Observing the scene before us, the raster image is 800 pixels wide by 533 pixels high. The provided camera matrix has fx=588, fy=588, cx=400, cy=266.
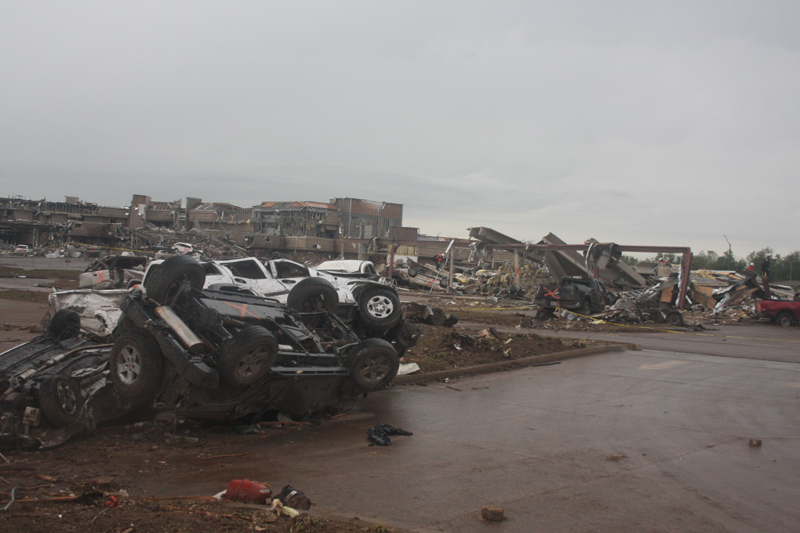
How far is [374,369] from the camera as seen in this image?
7270 mm

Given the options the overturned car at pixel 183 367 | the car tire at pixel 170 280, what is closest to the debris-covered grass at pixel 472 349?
the overturned car at pixel 183 367

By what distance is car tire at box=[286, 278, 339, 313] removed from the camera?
340 inches

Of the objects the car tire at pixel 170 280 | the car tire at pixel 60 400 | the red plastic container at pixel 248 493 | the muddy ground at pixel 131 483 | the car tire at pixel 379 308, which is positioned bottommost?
the muddy ground at pixel 131 483

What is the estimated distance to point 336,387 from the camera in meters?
7.06

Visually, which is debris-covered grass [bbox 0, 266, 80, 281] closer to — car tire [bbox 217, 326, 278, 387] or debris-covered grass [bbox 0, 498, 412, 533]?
car tire [bbox 217, 326, 278, 387]

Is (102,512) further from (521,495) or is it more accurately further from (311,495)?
(521,495)

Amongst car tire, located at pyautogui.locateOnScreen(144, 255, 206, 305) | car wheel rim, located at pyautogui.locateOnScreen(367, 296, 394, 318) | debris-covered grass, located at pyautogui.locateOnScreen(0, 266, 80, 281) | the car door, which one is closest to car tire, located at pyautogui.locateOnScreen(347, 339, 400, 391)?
car tire, located at pyautogui.locateOnScreen(144, 255, 206, 305)

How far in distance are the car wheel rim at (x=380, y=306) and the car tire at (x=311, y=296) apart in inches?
72.8

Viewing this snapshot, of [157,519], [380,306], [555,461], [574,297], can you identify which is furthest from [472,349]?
[574,297]

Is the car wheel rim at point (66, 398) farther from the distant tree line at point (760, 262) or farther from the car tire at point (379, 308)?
the distant tree line at point (760, 262)

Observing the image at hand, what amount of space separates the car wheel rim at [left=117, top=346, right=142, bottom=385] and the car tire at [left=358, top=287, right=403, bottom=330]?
4.75m

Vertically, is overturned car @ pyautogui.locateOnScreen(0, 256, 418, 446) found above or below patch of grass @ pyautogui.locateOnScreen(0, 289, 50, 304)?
above

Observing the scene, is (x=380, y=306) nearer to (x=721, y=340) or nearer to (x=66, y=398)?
(x=66, y=398)

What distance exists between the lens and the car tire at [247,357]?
5992 mm
